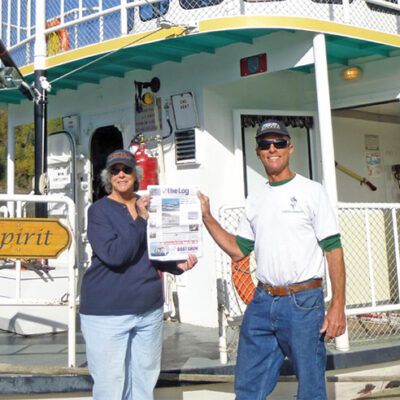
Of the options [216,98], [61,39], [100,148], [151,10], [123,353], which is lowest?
[123,353]

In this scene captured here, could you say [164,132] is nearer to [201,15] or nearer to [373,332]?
[201,15]

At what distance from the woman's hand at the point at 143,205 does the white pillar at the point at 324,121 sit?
249 cm

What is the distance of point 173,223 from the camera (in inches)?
124

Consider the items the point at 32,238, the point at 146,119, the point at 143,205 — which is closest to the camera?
the point at 143,205

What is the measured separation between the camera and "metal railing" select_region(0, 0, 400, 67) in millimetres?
5734

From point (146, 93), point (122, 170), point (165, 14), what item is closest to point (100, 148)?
point (146, 93)

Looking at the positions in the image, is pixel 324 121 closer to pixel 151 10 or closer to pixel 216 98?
pixel 216 98

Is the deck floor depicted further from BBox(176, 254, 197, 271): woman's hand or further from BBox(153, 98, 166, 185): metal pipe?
BBox(153, 98, 166, 185): metal pipe

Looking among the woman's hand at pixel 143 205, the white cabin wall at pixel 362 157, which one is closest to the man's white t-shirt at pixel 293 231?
the woman's hand at pixel 143 205

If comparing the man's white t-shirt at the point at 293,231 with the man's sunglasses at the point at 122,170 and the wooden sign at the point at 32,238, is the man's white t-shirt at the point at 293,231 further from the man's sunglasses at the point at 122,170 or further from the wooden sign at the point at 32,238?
the wooden sign at the point at 32,238

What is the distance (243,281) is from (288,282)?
158 centimetres

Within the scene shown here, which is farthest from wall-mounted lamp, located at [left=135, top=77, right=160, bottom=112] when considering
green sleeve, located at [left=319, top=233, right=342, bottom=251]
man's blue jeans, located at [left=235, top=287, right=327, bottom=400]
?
green sleeve, located at [left=319, top=233, right=342, bottom=251]

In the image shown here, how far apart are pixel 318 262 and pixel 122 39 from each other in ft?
12.5

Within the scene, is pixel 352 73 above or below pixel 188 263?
above
